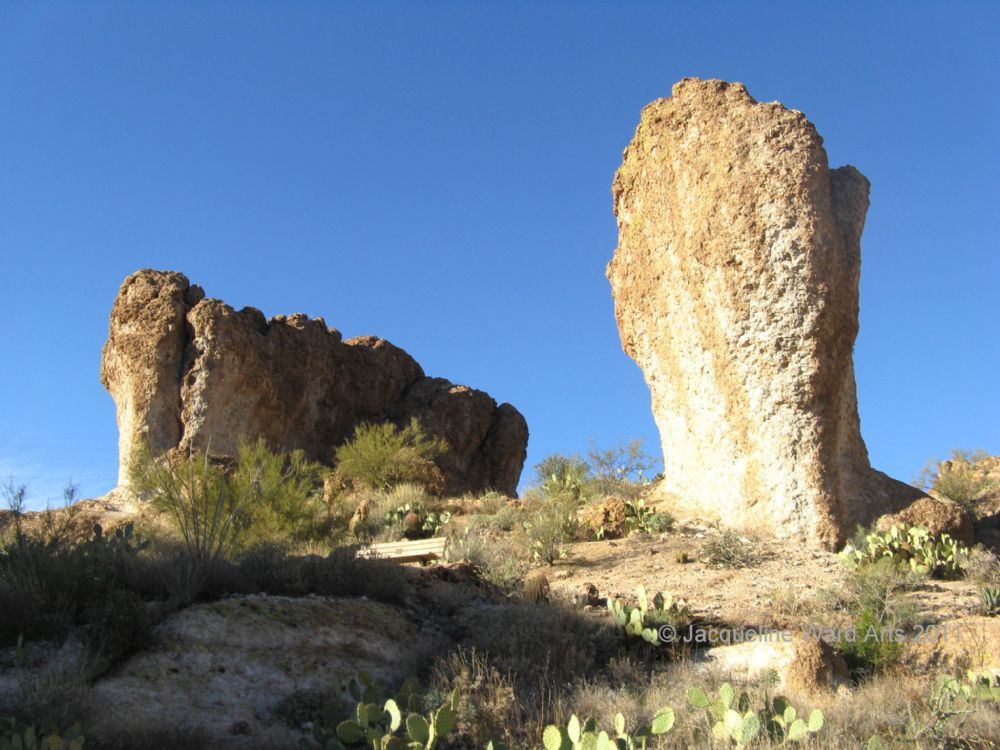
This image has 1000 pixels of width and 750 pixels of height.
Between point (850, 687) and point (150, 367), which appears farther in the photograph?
point (150, 367)

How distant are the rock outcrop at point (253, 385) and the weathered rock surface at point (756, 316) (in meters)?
12.9

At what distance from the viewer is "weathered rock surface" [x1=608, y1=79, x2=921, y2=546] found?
11.4 meters

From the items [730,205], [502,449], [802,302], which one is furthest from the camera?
[502,449]

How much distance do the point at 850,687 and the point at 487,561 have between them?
5046 mm

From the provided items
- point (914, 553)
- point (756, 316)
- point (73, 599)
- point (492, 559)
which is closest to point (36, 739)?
point (73, 599)

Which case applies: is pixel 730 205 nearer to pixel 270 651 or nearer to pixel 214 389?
pixel 270 651

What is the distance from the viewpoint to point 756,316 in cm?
1185

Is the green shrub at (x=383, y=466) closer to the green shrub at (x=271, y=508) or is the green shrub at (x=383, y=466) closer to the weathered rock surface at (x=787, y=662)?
the green shrub at (x=271, y=508)

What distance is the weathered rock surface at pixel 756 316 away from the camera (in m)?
11.4

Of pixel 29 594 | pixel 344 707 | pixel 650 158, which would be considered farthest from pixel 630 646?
pixel 650 158

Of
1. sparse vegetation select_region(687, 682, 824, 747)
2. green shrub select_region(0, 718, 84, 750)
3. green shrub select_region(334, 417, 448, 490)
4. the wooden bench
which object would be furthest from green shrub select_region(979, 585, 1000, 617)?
green shrub select_region(334, 417, 448, 490)

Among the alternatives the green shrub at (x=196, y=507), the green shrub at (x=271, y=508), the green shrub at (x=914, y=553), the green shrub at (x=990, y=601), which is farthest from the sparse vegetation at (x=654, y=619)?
the green shrub at (x=271, y=508)

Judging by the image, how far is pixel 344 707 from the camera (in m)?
5.81

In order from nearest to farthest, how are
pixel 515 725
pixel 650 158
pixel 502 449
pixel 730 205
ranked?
pixel 515 725 → pixel 730 205 → pixel 650 158 → pixel 502 449
